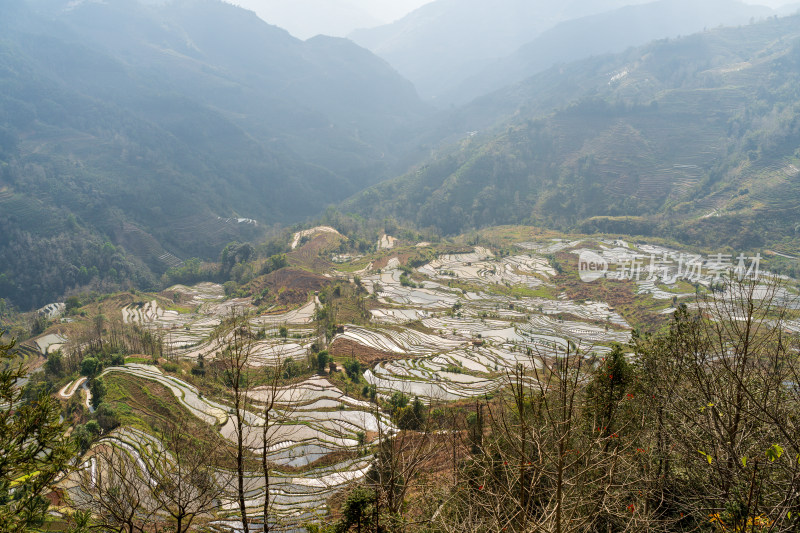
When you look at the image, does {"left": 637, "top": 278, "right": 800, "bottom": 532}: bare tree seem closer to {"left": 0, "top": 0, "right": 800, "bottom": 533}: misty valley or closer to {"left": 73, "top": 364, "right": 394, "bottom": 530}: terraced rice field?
{"left": 0, "top": 0, "right": 800, "bottom": 533}: misty valley

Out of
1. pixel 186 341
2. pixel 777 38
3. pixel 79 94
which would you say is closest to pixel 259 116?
pixel 79 94

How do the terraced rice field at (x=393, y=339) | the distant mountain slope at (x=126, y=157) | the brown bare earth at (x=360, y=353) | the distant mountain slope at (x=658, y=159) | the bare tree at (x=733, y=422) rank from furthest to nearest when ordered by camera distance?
the distant mountain slope at (x=126, y=157) < the distant mountain slope at (x=658, y=159) < the brown bare earth at (x=360, y=353) < the terraced rice field at (x=393, y=339) < the bare tree at (x=733, y=422)

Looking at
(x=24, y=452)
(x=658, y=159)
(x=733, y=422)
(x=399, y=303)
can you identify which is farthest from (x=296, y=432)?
(x=658, y=159)

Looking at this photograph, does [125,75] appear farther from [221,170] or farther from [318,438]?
[318,438]

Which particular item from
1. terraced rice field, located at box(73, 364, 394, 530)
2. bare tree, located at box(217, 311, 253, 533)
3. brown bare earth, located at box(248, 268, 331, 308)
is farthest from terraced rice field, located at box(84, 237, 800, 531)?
brown bare earth, located at box(248, 268, 331, 308)

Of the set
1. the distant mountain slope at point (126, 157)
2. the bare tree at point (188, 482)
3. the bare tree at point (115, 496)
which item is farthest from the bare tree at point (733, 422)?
the distant mountain slope at point (126, 157)

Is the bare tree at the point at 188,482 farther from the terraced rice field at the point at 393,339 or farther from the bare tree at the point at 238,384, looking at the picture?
the terraced rice field at the point at 393,339
